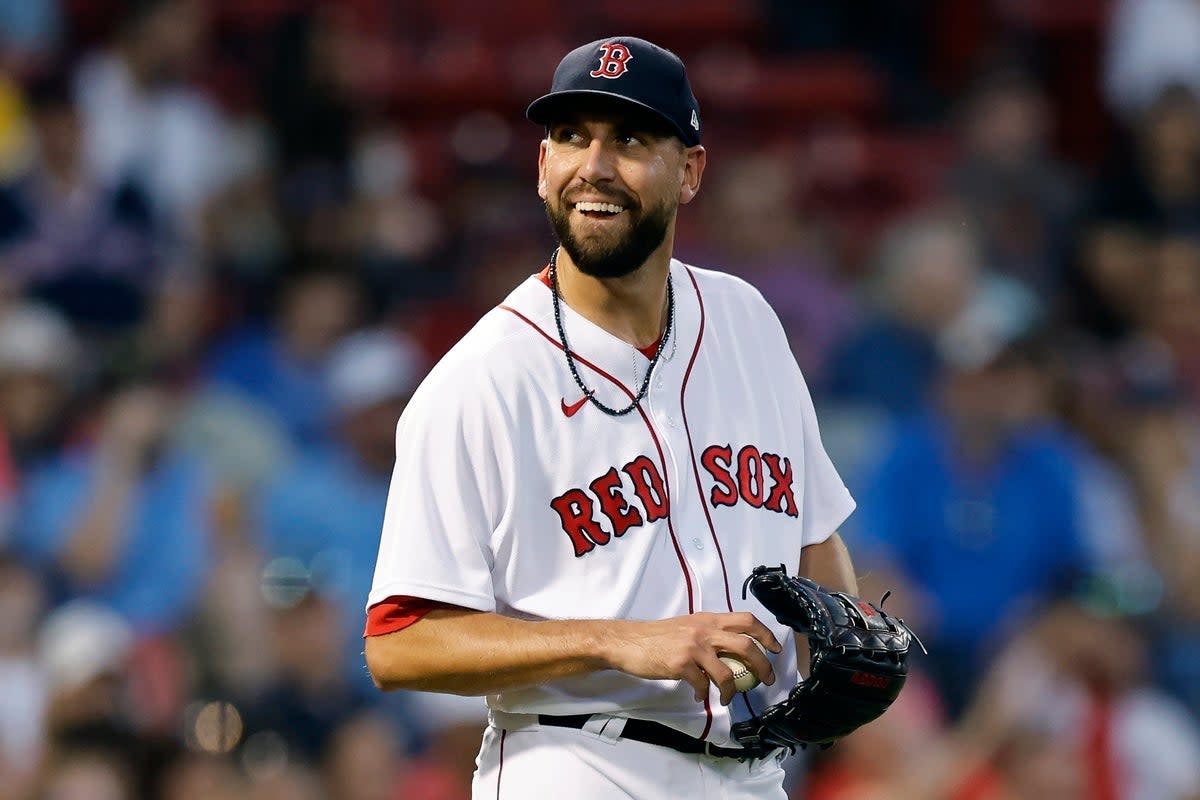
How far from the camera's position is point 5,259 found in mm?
7680

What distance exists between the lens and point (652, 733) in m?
3.26

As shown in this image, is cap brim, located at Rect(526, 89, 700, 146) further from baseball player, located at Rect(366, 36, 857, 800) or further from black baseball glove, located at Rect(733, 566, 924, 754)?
black baseball glove, located at Rect(733, 566, 924, 754)

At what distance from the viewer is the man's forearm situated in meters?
3.06

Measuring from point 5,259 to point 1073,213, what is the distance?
4.66m

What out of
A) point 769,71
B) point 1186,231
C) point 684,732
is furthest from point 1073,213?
point 684,732

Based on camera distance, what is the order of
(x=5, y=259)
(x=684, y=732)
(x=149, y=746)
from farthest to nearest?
1. (x=5, y=259)
2. (x=149, y=746)
3. (x=684, y=732)

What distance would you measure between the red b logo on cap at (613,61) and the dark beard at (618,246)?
0.76 feet

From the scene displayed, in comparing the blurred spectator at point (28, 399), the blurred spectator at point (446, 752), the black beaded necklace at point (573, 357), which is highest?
the black beaded necklace at point (573, 357)

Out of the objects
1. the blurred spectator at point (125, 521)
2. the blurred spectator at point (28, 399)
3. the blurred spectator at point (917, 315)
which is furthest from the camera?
Answer: the blurred spectator at point (917, 315)

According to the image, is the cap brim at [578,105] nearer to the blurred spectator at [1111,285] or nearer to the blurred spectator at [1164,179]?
the blurred spectator at [1111,285]

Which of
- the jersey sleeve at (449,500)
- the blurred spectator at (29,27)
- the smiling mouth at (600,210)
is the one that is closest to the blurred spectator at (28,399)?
the blurred spectator at (29,27)

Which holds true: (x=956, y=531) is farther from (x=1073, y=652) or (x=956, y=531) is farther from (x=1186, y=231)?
(x=1186, y=231)

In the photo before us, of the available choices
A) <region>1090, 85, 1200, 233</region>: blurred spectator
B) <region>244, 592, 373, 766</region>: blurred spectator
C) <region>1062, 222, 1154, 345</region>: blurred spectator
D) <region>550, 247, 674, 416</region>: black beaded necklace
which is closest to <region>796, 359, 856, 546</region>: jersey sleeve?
<region>550, 247, 674, 416</region>: black beaded necklace

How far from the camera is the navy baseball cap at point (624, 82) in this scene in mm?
3201
